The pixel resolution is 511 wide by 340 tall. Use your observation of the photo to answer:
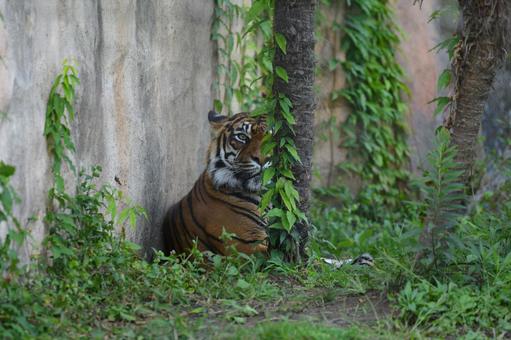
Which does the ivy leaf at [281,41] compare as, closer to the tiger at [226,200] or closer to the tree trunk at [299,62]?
the tree trunk at [299,62]

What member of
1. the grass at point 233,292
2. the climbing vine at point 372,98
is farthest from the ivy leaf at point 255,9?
the climbing vine at point 372,98

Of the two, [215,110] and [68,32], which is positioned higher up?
[68,32]

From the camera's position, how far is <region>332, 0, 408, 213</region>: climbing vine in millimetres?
10367

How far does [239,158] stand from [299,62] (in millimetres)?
1167

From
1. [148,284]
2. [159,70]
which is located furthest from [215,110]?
[148,284]

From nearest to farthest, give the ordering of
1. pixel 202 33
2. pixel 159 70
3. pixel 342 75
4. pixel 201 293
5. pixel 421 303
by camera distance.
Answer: pixel 421 303
pixel 201 293
pixel 159 70
pixel 202 33
pixel 342 75

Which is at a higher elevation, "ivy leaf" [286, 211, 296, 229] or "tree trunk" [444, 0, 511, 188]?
"tree trunk" [444, 0, 511, 188]

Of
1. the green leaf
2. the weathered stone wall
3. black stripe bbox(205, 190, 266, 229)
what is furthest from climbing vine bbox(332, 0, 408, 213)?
the green leaf

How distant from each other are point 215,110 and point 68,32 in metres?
2.77

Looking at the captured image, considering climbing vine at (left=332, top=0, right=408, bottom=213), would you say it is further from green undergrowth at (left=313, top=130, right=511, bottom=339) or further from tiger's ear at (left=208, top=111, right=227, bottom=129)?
green undergrowth at (left=313, top=130, right=511, bottom=339)

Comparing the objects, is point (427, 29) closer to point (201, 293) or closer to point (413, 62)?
point (413, 62)

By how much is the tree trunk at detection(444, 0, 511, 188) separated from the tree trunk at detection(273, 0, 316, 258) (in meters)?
0.93

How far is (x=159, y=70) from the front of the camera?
6809mm

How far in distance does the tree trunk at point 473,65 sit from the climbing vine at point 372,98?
4482 mm
